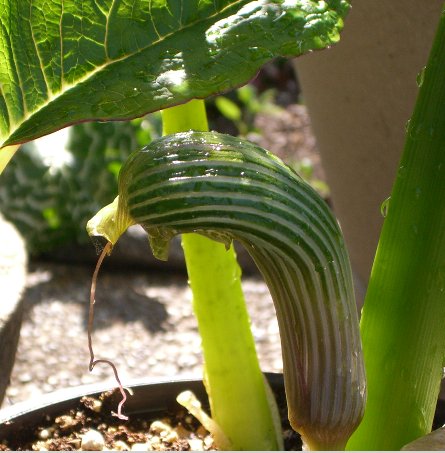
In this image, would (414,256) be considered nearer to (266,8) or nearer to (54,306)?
(266,8)

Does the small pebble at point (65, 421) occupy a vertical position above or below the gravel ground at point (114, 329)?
below

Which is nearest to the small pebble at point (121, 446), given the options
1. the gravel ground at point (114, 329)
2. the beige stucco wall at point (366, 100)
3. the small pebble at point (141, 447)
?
the small pebble at point (141, 447)

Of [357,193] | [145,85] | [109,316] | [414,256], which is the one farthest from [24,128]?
[109,316]

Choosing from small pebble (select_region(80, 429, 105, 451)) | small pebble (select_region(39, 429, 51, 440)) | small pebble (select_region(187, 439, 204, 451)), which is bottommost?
small pebble (select_region(187, 439, 204, 451))

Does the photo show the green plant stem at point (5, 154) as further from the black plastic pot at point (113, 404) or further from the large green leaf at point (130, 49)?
the black plastic pot at point (113, 404)

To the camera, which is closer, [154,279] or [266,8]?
[266,8]

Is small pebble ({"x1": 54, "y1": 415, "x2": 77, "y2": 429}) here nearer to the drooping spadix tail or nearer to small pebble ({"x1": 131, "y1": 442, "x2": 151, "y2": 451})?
small pebble ({"x1": 131, "y1": 442, "x2": 151, "y2": 451})

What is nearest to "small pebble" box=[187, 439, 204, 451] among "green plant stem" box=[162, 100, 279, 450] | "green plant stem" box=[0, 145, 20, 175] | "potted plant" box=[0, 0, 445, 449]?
"green plant stem" box=[162, 100, 279, 450]
